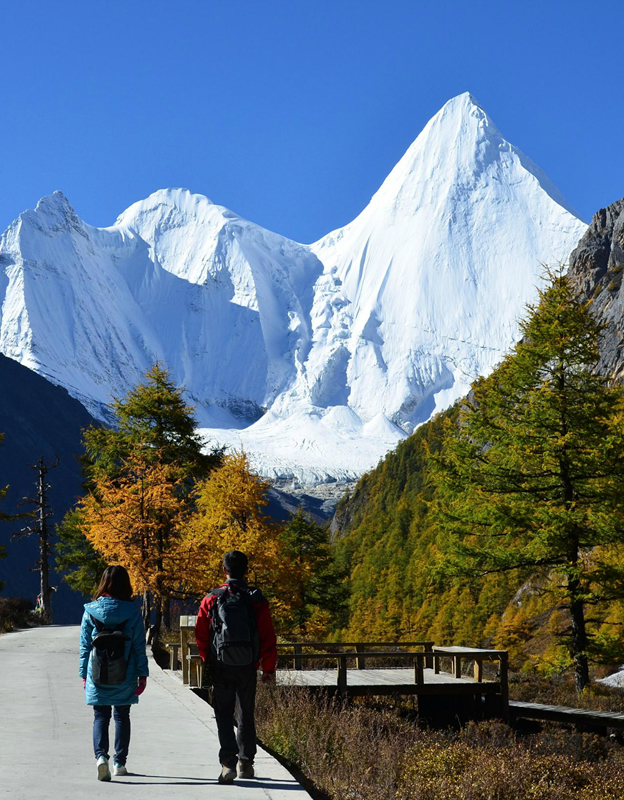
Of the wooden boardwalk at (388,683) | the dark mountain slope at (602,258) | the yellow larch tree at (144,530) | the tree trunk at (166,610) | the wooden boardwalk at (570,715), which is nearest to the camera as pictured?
the wooden boardwalk at (570,715)

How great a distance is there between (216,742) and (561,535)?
38.3ft

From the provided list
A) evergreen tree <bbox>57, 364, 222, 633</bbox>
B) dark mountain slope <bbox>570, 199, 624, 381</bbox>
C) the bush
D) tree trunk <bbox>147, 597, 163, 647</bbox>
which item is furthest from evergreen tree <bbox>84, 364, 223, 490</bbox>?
dark mountain slope <bbox>570, 199, 624, 381</bbox>

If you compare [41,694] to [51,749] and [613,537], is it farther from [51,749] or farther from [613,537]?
[613,537]

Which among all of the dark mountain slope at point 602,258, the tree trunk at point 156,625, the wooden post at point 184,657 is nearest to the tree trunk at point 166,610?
the tree trunk at point 156,625

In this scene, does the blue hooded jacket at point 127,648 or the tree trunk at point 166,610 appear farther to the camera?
the tree trunk at point 166,610

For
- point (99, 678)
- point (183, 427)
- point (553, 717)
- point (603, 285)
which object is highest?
point (603, 285)

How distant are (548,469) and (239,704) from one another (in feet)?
46.8

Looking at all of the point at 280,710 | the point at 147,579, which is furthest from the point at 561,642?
the point at 147,579

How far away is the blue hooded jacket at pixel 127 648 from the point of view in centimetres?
790

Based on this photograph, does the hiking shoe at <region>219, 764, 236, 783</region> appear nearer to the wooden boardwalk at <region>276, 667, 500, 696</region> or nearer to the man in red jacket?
the man in red jacket

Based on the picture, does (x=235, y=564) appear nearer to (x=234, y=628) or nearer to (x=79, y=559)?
(x=234, y=628)

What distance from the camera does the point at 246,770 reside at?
7871mm

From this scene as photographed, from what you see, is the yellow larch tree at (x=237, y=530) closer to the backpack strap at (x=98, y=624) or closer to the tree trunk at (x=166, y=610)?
the tree trunk at (x=166, y=610)

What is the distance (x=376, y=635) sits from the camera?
Result: 107 m
